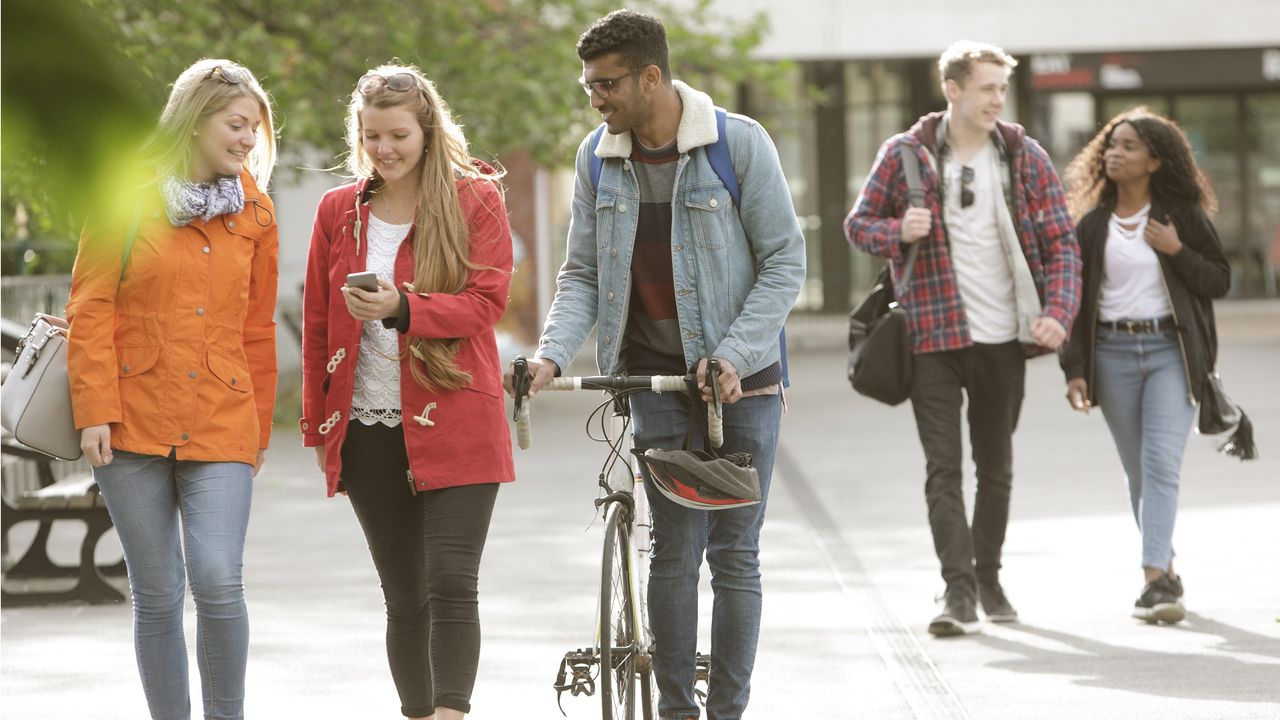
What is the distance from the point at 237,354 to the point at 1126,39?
22.9m

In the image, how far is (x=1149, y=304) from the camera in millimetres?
6473

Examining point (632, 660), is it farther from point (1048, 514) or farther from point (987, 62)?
point (1048, 514)

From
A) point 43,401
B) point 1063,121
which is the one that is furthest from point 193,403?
point 1063,121

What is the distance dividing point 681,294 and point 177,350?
1187 millimetres

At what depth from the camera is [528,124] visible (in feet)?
48.5

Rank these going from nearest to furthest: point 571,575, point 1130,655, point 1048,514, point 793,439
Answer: point 1130,655 < point 571,575 < point 1048,514 < point 793,439

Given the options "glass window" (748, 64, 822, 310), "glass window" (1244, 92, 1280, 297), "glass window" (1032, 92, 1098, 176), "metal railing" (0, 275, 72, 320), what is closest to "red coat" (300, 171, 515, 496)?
"metal railing" (0, 275, 72, 320)

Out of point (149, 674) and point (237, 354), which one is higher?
point (237, 354)

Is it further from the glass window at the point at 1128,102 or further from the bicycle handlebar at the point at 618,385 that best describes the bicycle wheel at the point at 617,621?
the glass window at the point at 1128,102

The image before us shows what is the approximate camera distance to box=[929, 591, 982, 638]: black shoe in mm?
6055

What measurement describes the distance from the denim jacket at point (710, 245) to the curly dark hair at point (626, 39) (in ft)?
0.80

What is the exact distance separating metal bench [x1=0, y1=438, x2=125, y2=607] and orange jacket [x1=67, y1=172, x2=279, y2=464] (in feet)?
11.2

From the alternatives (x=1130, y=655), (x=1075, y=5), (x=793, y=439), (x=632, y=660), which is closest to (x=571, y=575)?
(x=1130, y=655)

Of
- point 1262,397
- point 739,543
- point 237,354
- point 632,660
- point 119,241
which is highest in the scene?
point 119,241
